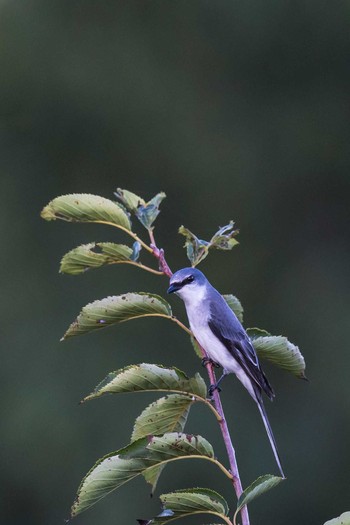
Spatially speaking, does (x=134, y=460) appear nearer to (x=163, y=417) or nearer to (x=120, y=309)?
(x=163, y=417)

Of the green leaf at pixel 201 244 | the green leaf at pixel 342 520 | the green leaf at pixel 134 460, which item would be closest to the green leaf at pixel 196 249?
the green leaf at pixel 201 244

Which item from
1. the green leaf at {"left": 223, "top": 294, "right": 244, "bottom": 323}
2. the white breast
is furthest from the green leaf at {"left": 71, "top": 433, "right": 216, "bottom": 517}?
the white breast

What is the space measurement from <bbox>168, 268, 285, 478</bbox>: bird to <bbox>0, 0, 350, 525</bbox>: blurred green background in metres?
11.4

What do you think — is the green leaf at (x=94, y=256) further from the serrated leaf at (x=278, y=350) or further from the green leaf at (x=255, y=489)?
the green leaf at (x=255, y=489)

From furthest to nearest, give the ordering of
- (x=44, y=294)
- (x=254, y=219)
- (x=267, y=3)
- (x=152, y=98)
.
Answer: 1. (x=267, y=3)
2. (x=152, y=98)
3. (x=254, y=219)
4. (x=44, y=294)

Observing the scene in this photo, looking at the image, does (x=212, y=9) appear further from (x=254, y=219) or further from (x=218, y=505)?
(x=218, y=505)

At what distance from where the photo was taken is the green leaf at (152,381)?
205 cm

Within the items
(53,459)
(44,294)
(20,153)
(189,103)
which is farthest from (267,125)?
(53,459)

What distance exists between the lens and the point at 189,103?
22219 millimetres

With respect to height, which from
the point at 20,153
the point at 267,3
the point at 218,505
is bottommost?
the point at 218,505

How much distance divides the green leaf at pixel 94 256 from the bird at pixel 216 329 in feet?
3.94

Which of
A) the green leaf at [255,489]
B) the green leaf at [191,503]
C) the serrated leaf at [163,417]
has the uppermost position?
the serrated leaf at [163,417]

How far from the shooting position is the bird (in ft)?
11.8

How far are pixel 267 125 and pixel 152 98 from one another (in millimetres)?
2318
